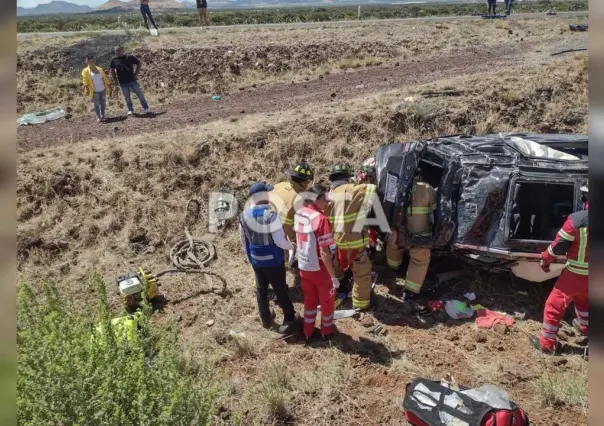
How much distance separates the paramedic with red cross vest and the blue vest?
2858 mm

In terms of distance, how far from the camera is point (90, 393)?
3141 mm

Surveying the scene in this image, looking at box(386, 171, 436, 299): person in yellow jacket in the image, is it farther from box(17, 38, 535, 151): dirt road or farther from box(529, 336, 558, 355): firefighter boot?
box(17, 38, 535, 151): dirt road

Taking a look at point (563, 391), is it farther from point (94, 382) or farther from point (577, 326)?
point (94, 382)

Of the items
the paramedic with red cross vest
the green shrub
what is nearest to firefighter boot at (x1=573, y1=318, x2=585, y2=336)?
the paramedic with red cross vest

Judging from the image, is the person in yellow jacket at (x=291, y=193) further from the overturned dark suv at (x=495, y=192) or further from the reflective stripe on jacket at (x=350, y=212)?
the overturned dark suv at (x=495, y=192)

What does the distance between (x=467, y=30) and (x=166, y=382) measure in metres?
19.9

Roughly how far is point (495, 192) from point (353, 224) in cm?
171

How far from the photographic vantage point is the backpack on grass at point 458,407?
Result: 375cm

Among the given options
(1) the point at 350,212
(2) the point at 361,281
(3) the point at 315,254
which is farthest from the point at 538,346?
(3) the point at 315,254

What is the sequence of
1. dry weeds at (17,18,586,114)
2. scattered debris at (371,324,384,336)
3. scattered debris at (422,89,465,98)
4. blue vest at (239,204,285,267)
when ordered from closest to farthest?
→ blue vest at (239,204,285,267) → scattered debris at (371,324,384,336) → scattered debris at (422,89,465,98) → dry weeds at (17,18,586,114)

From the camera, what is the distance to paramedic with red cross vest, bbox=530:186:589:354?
4434 mm

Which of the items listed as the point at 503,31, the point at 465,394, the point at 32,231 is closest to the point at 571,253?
the point at 465,394

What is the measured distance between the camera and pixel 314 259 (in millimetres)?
5016

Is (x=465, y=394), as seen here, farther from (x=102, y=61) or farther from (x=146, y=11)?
(x=146, y=11)
